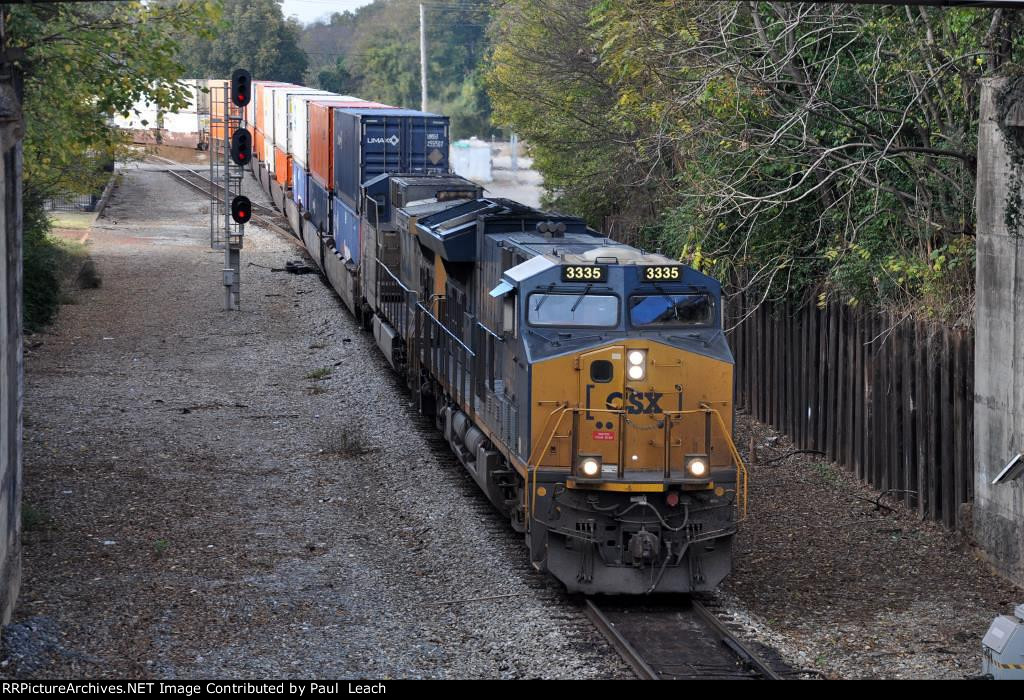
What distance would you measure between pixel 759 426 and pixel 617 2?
7.40m

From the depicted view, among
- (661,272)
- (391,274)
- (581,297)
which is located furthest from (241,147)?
(661,272)

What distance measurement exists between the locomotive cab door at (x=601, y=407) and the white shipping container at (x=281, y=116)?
1155 inches

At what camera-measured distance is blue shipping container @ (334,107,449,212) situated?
83.4 ft

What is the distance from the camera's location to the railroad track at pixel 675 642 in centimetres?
1036

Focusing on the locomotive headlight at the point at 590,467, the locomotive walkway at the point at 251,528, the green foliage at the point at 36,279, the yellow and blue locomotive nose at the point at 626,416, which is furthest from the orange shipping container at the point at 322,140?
the locomotive headlight at the point at 590,467

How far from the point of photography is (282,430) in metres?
19.3

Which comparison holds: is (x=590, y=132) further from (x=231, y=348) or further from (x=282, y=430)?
(x=282, y=430)

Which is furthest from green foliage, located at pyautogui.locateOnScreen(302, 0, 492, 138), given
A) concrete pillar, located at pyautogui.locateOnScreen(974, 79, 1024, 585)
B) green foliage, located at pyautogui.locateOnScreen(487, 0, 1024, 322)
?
concrete pillar, located at pyautogui.locateOnScreen(974, 79, 1024, 585)

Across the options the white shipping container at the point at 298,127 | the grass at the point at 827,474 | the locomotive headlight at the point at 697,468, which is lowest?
the grass at the point at 827,474

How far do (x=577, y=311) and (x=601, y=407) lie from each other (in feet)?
3.37

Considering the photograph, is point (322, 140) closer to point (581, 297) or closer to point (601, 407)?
point (581, 297)

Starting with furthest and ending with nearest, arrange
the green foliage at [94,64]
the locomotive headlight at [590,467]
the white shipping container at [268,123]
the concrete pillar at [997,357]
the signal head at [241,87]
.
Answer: the white shipping container at [268,123], the signal head at [241,87], the green foliage at [94,64], the concrete pillar at [997,357], the locomotive headlight at [590,467]

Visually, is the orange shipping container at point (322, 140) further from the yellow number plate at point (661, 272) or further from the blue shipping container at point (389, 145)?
the yellow number plate at point (661, 272)
